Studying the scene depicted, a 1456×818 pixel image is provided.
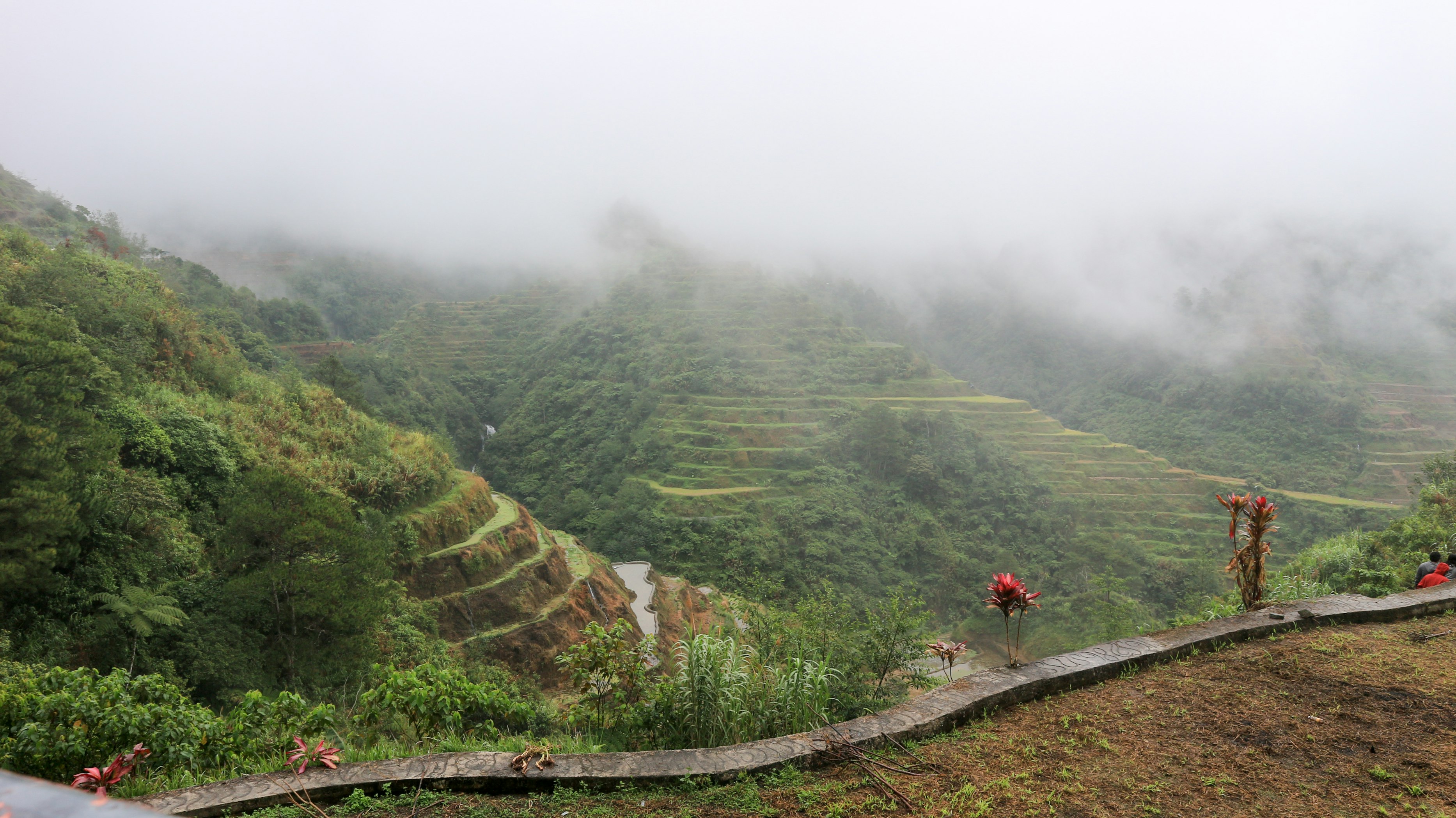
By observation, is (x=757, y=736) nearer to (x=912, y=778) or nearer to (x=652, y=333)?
(x=912, y=778)

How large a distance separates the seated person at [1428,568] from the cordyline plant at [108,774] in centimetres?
1040

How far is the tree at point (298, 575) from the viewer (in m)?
9.25

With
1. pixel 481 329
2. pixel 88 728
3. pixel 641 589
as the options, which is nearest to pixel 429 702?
pixel 88 728

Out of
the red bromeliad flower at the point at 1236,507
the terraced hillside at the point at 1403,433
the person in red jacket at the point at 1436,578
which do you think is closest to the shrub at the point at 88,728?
the red bromeliad flower at the point at 1236,507

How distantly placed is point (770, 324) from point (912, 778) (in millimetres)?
49106

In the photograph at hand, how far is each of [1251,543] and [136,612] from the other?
12.4 m

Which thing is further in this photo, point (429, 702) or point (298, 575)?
point (298, 575)

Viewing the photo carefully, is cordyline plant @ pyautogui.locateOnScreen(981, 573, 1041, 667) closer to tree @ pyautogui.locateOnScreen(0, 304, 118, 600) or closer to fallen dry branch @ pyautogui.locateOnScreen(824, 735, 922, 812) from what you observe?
fallen dry branch @ pyautogui.locateOnScreen(824, 735, 922, 812)

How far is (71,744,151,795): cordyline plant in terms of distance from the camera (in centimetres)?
320

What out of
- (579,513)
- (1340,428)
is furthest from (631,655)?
(1340,428)

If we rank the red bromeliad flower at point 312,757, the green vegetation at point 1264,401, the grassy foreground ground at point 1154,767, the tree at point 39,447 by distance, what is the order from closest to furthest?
1. the grassy foreground ground at point 1154,767
2. the red bromeliad flower at point 312,757
3. the tree at point 39,447
4. the green vegetation at point 1264,401

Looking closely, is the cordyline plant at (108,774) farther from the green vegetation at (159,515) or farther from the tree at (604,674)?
the green vegetation at (159,515)

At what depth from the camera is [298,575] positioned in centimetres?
937

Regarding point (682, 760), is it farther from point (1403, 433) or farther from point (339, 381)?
point (1403, 433)
